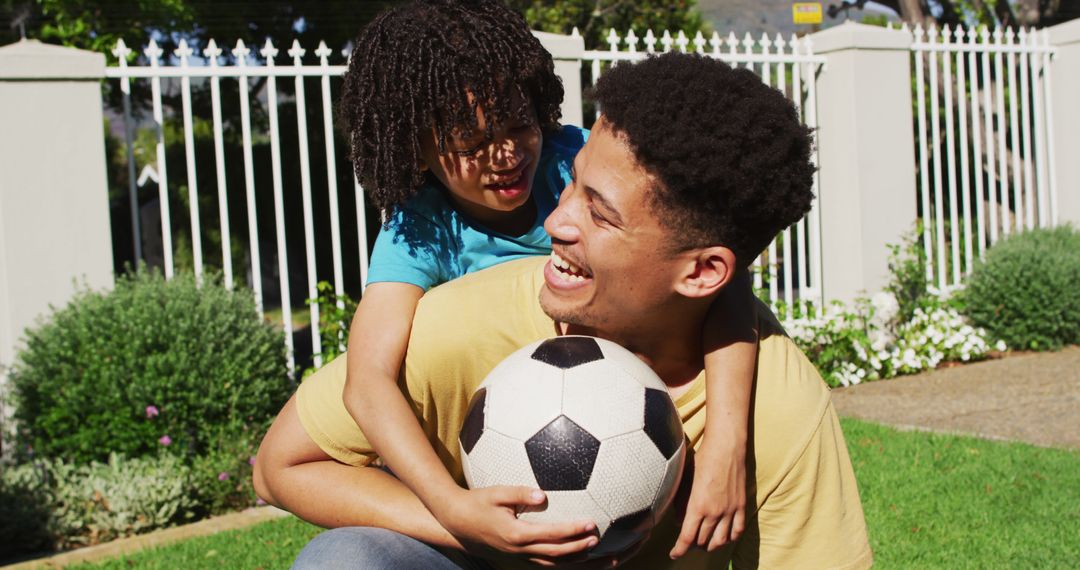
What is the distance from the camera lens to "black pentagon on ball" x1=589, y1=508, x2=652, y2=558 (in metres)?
2.10

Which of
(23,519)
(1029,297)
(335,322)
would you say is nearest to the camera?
(23,519)

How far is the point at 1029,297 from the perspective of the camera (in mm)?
8781

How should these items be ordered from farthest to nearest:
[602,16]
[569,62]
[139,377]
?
[602,16] < [569,62] < [139,377]

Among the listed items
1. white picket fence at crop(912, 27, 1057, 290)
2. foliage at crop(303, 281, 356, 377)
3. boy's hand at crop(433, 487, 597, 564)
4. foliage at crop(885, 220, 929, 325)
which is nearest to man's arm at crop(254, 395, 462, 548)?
boy's hand at crop(433, 487, 597, 564)

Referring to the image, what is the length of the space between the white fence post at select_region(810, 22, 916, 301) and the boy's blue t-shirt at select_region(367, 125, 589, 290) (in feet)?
18.9

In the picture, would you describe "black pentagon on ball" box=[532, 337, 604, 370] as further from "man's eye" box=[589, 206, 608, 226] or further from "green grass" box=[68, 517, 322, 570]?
"green grass" box=[68, 517, 322, 570]

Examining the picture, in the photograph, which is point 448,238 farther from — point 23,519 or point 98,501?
point 23,519

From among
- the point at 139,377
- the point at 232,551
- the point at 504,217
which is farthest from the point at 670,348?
the point at 139,377

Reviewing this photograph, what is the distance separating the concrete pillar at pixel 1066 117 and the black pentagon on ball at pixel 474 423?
9.27 metres

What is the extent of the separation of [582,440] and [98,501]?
386 cm

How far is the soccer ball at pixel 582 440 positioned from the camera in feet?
6.79

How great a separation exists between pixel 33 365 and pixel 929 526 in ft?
13.9

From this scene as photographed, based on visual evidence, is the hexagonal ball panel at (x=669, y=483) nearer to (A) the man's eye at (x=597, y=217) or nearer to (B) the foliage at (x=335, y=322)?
(A) the man's eye at (x=597, y=217)

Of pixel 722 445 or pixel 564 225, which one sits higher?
pixel 564 225
